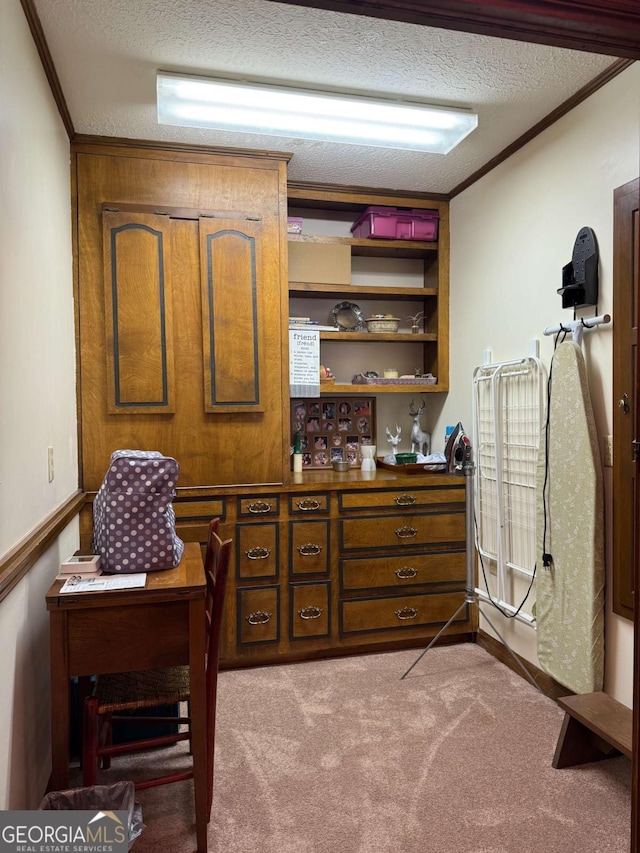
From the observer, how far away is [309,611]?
3115 mm

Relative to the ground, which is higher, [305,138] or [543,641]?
[305,138]

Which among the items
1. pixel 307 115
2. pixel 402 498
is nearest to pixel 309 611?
pixel 402 498

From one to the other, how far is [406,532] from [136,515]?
177 centimetres

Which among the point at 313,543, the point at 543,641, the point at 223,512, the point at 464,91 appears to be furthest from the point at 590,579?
the point at 464,91

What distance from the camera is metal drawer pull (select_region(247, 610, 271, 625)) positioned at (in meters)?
3.04

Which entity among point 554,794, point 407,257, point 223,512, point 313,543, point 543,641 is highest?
point 407,257

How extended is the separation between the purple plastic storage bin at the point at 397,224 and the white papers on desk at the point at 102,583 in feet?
8.37

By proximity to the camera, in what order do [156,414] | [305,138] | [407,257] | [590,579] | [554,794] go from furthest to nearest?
[407,257], [156,414], [305,138], [590,579], [554,794]

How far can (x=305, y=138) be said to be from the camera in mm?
2805

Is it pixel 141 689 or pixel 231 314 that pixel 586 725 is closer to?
pixel 141 689

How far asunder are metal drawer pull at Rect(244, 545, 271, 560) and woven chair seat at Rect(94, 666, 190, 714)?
109 centimetres

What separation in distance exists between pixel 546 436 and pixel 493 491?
63 centimetres

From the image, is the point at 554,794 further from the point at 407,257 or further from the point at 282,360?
the point at 407,257

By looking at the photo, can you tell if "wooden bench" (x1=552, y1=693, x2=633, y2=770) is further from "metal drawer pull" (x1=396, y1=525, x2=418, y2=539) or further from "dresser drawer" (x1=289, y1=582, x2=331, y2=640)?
"dresser drawer" (x1=289, y1=582, x2=331, y2=640)
